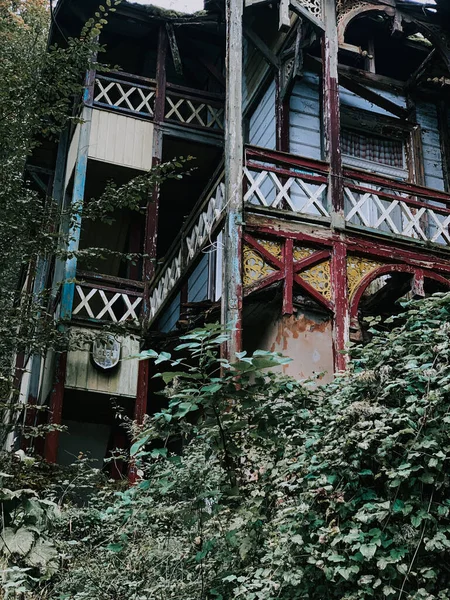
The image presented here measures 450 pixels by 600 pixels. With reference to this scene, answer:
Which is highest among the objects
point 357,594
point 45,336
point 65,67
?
point 65,67

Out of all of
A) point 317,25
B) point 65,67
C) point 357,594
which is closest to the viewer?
point 357,594

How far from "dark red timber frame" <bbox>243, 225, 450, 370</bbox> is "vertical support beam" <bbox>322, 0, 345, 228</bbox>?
A: 380mm

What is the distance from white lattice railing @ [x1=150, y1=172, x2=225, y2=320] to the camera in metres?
10.3

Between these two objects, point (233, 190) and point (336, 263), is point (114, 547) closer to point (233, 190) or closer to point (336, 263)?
point (233, 190)

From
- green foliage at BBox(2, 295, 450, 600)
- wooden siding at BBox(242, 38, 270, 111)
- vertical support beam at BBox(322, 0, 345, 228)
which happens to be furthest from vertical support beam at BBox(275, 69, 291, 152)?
green foliage at BBox(2, 295, 450, 600)

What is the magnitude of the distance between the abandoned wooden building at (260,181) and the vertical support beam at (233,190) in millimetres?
18

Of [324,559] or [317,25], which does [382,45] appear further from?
[324,559]

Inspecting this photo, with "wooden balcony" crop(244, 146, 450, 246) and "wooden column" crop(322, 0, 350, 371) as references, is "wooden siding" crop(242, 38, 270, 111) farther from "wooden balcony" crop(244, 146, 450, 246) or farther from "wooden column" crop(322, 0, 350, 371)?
"wooden balcony" crop(244, 146, 450, 246)

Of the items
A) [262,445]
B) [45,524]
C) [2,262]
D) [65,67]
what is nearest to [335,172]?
[65,67]

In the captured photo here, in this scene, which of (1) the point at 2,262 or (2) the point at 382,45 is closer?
(1) the point at 2,262

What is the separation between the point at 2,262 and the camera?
31.0 ft

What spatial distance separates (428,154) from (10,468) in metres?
9.06

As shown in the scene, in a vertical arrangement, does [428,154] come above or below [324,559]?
above

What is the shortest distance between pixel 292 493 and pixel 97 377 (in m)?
7.10
